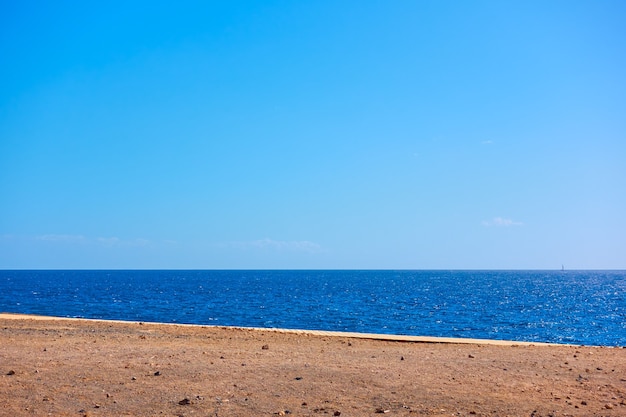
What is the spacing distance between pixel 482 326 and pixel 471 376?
36.0m

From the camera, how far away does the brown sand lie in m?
10.8

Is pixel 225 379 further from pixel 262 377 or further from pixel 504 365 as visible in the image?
pixel 504 365

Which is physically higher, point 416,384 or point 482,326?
point 416,384

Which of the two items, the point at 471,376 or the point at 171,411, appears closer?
the point at 171,411

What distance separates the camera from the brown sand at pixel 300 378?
1081cm

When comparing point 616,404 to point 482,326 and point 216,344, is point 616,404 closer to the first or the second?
point 216,344

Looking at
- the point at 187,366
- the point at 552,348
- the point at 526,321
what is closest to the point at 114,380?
the point at 187,366

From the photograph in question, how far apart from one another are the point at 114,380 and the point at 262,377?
131 inches

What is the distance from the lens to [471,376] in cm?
1359

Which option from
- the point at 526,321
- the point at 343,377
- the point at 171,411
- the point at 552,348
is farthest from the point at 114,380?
the point at 526,321

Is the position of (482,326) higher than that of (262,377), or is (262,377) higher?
(262,377)

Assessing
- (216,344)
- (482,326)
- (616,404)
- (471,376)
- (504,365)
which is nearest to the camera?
(616,404)

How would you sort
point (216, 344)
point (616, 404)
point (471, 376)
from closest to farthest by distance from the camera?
1. point (616, 404)
2. point (471, 376)
3. point (216, 344)

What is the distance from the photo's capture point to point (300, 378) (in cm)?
1314
